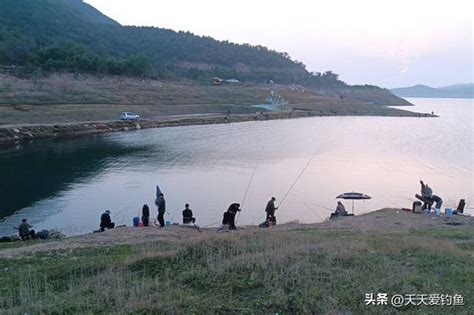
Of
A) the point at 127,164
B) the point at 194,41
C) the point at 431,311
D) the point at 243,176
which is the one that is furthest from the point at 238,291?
the point at 194,41

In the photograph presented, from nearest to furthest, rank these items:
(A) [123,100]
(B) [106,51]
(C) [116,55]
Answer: (A) [123,100] < (B) [106,51] < (C) [116,55]

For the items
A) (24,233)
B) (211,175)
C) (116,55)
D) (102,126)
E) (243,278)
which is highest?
(116,55)

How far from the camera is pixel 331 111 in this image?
11725cm

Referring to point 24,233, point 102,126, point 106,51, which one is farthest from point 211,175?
point 106,51

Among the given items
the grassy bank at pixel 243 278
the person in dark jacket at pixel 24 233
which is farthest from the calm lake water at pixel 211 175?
the grassy bank at pixel 243 278

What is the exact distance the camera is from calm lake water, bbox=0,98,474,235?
26719 mm

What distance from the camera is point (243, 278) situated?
10.1 metres

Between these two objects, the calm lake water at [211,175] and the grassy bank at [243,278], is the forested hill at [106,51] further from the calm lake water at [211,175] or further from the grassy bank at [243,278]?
the grassy bank at [243,278]

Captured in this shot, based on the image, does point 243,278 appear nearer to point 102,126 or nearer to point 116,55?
point 102,126

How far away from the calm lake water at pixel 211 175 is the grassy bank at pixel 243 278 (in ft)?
36.7

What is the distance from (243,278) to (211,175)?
26.6m

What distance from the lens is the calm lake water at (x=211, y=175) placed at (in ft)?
87.7

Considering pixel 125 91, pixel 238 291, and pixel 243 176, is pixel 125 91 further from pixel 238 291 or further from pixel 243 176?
pixel 238 291

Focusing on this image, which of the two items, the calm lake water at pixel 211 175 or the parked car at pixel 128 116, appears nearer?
the calm lake water at pixel 211 175
